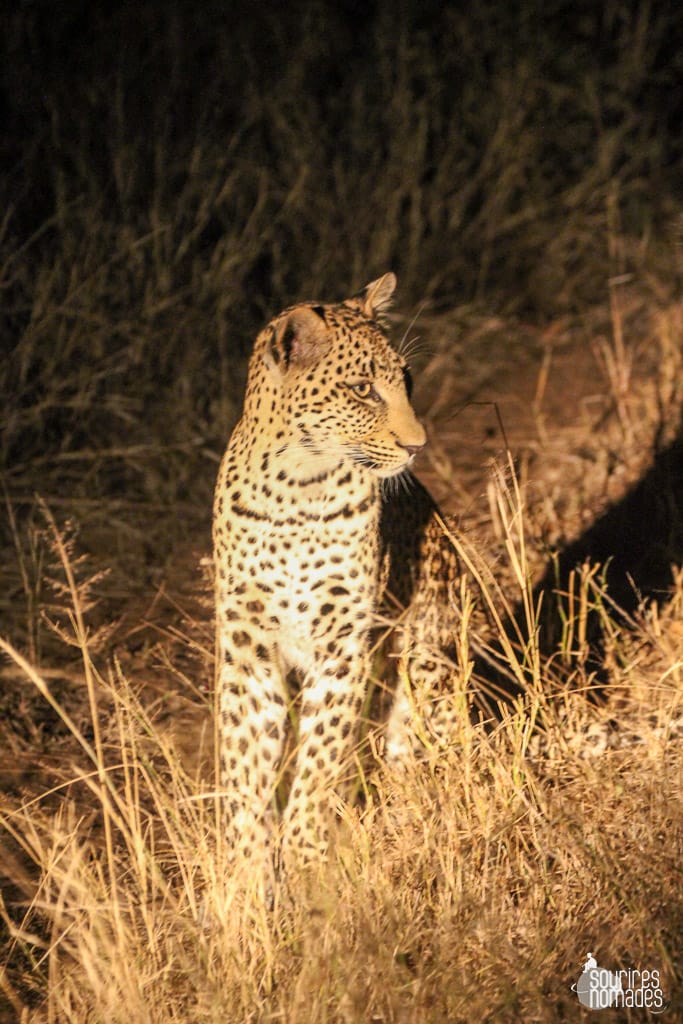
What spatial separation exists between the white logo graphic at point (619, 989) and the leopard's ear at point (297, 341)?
1773mm

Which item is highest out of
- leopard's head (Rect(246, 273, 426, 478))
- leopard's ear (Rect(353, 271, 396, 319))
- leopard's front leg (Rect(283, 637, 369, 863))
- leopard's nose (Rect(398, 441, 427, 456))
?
leopard's ear (Rect(353, 271, 396, 319))

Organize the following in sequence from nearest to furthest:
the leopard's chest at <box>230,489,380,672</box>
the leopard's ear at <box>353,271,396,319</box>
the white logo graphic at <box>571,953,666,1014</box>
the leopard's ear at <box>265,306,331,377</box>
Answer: the white logo graphic at <box>571,953,666,1014</box> < the leopard's ear at <box>265,306,331,377</box> < the leopard's chest at <box>230,489,380,672</box> < the leopard's ear at <box>353,271,396,319</box>

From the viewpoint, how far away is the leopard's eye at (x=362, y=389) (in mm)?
3945

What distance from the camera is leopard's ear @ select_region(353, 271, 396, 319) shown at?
13.8 feet

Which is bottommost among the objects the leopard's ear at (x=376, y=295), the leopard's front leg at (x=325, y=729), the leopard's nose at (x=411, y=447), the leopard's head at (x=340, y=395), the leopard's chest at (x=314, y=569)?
the leopard's front leg at (x=325, y=729)

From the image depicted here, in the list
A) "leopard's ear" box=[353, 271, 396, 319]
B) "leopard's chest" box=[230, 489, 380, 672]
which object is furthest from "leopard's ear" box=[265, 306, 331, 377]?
"leopard's chest" box=[230, 489, 380, 672]

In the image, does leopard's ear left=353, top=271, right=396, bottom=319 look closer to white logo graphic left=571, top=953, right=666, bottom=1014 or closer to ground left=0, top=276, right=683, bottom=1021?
ground left=0, top=276, right=683, bottom=1021

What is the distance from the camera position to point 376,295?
425cm

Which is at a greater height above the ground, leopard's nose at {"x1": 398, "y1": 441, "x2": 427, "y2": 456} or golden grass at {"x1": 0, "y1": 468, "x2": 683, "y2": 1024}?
leopard's nose at {"x1": 398, "y1": 441, "x2": 427, "y2": 456}

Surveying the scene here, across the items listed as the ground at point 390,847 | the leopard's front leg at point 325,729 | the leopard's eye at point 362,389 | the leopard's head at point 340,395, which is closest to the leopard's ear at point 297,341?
the leopard's head at point 340,395

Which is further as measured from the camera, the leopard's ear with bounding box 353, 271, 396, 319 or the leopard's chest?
the leopard's ear with bounding box 353, 271, 396, 319

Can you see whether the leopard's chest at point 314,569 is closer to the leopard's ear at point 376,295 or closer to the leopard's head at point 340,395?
the leopard's head at point 340,395

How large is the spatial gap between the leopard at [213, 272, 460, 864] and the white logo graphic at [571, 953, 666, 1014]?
0.93 metres

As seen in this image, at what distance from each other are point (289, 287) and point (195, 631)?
3206 millimetres
